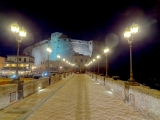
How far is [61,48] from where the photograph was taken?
3364 inches

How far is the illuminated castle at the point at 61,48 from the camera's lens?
8519 cm

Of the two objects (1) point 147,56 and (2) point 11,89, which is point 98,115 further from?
(1) point 147,56

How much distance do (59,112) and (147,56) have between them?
101833 mm

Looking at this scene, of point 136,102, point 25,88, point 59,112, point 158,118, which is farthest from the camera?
point 25,88

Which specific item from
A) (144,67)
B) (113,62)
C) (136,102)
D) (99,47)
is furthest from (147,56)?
(136,102)

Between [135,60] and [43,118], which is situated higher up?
[135,60]

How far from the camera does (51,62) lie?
76375 mm

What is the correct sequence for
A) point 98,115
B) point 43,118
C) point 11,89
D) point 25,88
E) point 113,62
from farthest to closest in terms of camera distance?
point 113,62
point 25,88
point 11,89
point 98,115
point 43,118

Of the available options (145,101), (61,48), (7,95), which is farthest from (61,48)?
(145,101)

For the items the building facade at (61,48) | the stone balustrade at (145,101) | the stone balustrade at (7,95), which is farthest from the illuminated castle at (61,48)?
the stone balustrade at (145,101)

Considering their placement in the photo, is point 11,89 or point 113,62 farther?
point 113,62

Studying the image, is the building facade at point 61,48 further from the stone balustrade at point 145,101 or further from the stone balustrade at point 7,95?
the stone balustrade at point 145,101

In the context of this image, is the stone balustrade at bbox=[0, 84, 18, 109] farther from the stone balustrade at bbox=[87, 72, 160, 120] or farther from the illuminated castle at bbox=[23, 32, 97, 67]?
the illuminated castle at bbox=[23, 32, 97, 67]

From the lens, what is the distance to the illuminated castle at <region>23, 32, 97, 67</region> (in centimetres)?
8519
